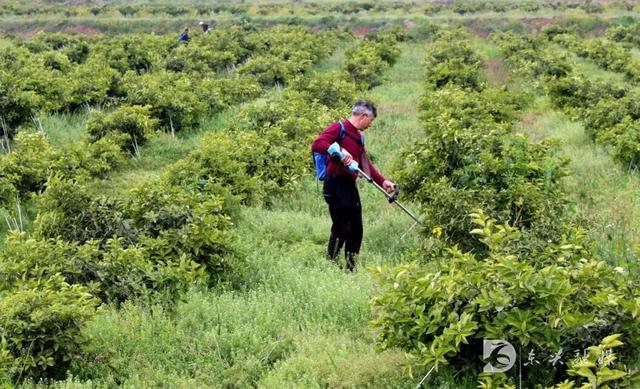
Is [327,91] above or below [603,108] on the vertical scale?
below

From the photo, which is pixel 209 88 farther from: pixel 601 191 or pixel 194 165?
pixel 601 191

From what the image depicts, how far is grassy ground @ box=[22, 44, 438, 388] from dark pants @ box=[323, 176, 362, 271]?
0.21 m

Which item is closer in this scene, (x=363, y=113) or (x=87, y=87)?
(x=363, y=113)

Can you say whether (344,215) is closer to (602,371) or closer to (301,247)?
(301,247)

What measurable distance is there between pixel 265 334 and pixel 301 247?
7.89 ft

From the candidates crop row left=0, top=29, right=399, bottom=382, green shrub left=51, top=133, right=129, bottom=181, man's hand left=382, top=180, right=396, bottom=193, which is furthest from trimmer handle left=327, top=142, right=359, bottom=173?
green shrub left=51, top=133, right=129, bottom=181

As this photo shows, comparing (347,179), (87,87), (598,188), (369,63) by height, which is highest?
(347,179)

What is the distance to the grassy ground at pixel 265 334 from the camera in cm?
475

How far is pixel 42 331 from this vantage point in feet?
15.7

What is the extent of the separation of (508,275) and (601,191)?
658 centimetres

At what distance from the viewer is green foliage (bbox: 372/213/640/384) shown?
3773 millimetres

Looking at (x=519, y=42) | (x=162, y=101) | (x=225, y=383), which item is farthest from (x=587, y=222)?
(x=519, y=42)

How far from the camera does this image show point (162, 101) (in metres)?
13.9

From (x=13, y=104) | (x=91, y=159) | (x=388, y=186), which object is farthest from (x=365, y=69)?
(x=388, y=186)
